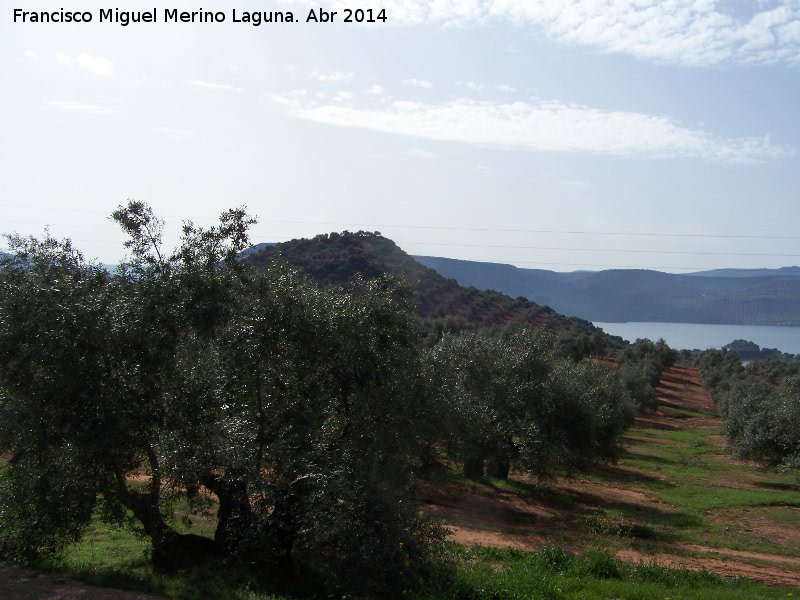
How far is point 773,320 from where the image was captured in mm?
131375

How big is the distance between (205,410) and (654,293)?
145 metres

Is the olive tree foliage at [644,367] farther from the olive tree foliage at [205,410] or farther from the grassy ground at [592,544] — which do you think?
the olive tree foliage at [205,410]

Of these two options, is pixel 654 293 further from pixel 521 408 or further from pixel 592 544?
pixel 592 544

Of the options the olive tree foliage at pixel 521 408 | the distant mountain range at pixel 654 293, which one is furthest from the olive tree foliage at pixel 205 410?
the distant mountain range at pixel 654 293

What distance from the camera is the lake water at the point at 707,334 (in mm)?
102250

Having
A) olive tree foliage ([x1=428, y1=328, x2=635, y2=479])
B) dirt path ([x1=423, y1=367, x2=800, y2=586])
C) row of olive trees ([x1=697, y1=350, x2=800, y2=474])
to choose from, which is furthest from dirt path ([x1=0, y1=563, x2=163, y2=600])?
row of olive trees ([x1=697, y1=350, x2=800, y2=474])

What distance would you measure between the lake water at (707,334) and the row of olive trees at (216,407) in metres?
91.0

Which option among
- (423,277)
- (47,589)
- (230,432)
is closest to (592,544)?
(230,432)

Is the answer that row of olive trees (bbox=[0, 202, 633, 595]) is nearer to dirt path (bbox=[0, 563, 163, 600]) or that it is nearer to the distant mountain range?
dirt path (bbox=[0, 563, 163, 600])

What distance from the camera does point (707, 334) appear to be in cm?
11688

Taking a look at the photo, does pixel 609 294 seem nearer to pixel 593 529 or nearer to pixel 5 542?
pixel 593 529

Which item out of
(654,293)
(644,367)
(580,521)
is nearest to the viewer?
(580,521)

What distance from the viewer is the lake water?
10225 centimetres

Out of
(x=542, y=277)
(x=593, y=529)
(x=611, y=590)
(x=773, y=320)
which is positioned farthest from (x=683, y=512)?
(x=773, y=320)
